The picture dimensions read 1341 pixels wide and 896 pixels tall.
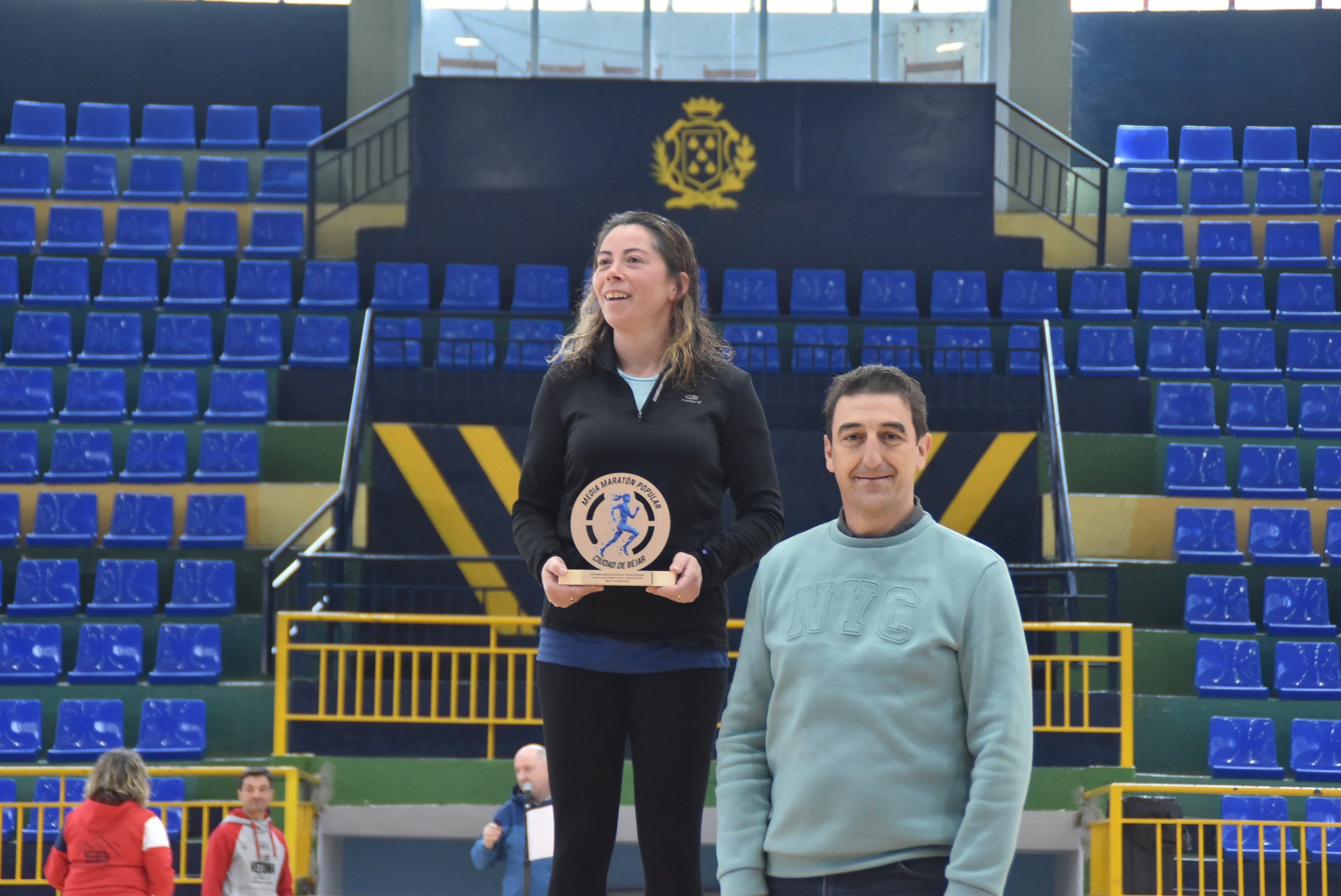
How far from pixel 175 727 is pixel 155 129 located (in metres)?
7.28

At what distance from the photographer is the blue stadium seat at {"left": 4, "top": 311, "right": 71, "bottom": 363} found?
36.4 feet

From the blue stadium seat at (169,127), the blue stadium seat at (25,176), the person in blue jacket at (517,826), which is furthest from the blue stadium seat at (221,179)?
the person in blue jacket at (517,826)

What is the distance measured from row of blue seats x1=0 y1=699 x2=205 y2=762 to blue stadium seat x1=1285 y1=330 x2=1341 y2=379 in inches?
320

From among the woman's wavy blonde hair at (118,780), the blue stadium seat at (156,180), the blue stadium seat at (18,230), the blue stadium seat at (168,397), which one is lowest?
the woman's wavy blonde hair at (118,780)

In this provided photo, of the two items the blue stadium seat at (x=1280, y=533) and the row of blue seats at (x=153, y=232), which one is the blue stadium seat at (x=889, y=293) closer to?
the blue stadium seat at (x=1280, y=533)

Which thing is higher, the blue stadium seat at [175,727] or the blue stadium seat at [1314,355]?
the blue stadium seat at [1314,355]

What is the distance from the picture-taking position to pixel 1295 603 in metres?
9.44

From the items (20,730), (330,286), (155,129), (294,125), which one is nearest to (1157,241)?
(330,286)

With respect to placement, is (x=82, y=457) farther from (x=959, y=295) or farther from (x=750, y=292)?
(x=959, y=295)

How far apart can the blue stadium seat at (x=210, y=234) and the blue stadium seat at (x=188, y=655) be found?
4251mm

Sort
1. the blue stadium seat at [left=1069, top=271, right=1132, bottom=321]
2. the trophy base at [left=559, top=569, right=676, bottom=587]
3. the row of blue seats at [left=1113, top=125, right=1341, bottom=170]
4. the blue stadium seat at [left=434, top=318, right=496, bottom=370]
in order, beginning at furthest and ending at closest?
the row of blue seats at [left=1113, top=125, right=1341, bottom=170] → the blue stadium seat at [left=1069, top=271, right=1132, bottom=321] → the blue stadium seat at [left=434, top=318, right=496, bottom=370] → the trophy base at [left=559, top=569, right=676, bottom=587]

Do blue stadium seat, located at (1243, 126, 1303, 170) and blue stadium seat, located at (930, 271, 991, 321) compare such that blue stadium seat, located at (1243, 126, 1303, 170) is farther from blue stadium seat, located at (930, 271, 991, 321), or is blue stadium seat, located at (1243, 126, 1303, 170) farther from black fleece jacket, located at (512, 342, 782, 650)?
black fleece jacket, located at (512, 342, 782, 650)

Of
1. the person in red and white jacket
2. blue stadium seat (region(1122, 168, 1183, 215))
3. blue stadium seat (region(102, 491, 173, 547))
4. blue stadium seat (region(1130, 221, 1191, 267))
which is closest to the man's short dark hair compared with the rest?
the person in red and white jacket

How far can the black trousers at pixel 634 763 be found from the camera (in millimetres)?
2531
